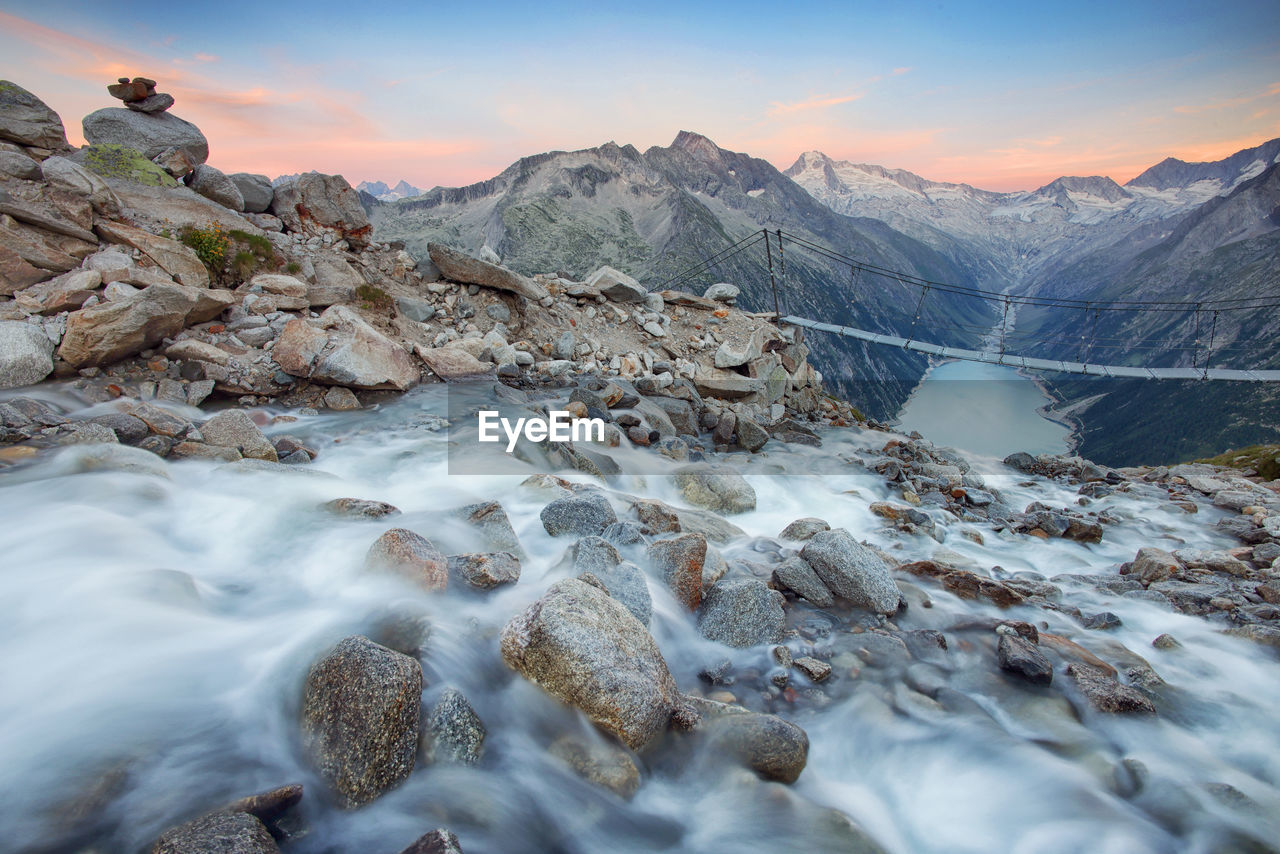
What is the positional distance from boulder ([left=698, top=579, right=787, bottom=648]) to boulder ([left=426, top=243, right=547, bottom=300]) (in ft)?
39.0

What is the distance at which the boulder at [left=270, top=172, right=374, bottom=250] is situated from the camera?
47.6 feet

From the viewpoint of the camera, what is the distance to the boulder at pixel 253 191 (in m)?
14.0

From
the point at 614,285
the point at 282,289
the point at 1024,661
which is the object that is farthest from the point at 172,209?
the point at 1024,661

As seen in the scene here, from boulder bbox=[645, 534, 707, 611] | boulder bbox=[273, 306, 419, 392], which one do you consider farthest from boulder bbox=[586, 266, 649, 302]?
boulder bbox=[645, 534, 707, 611]

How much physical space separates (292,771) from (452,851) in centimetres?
127

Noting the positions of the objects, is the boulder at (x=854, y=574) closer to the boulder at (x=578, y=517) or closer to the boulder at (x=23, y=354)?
the boulder at (x=578, y=517)

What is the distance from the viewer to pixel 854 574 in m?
5.87

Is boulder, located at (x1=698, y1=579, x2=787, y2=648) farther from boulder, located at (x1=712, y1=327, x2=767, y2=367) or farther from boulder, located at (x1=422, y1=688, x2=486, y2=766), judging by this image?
boulder, located at (x1=712, y1=327, x2=767, y2=367)

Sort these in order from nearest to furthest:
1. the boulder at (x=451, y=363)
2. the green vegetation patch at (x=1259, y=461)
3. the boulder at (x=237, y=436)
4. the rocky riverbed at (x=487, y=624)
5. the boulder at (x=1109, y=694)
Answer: the rocky riverbed at (x=487, y=624) → the boulder at (x=1109, y=694) → the boulder at (x=237, y=436) → the boulder at (x=451, y=363) → the green vegetation patch at (x=1259, y=461)

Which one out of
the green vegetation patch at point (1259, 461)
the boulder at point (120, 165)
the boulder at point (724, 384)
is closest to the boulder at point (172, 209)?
the boulder at point (120, 165)

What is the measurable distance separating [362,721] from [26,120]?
15734mm

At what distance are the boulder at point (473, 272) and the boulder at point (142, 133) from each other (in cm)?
588

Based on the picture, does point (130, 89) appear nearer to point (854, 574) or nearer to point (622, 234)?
point (854, 574)

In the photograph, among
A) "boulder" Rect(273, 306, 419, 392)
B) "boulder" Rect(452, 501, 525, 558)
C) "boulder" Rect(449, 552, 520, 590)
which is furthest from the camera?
"boulder" Rect(273, 306, 419, 392)
